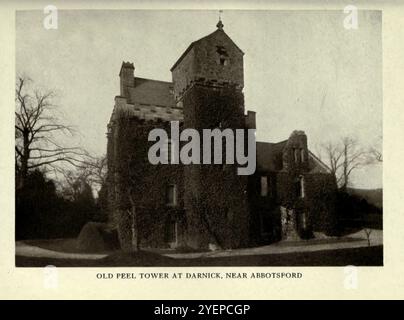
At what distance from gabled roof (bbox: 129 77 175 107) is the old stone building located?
0.03m

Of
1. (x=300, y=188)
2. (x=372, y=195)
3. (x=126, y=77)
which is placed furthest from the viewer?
(x=300, y=188)

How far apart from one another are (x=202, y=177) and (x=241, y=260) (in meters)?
2.21

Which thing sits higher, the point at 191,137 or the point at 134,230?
the point at 191,137

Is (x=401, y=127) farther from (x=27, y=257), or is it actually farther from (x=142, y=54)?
(x=27, y=257)

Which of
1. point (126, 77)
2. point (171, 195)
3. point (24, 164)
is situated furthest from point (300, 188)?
point (24, 164)

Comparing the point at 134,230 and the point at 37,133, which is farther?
the point at 134,230

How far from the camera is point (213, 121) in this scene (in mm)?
11734

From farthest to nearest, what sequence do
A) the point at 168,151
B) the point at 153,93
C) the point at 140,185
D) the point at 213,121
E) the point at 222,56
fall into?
1. the point at 153,93
2. the point at 213,121
3. the point at 222,56
4. the point at 140,185
5. the point at 168,151

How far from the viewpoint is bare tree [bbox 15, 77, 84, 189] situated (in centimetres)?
1041

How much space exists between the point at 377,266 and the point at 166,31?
7273 mm

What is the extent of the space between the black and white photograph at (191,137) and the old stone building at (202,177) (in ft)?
0.12

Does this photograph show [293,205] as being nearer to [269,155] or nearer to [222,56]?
[269,155]

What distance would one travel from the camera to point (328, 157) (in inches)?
440

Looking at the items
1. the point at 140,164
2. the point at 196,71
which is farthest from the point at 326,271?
the point at 196,71
